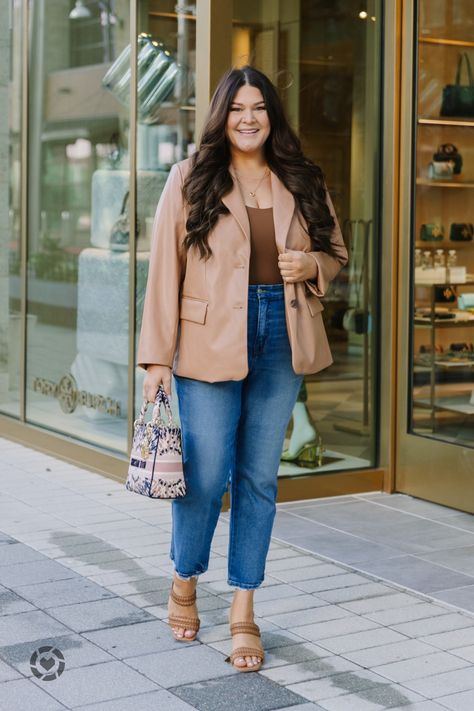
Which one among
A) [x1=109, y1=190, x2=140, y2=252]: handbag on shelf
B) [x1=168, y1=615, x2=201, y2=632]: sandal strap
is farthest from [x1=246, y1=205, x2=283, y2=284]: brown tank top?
[x1=109, y1=190, x2=140, y2=252]: handbag on shelf

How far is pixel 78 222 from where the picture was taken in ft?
25.5

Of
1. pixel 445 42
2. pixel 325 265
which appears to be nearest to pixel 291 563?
pixel 325 265

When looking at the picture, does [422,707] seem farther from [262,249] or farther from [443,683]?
[262,249]

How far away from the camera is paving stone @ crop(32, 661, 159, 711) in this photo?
3.82 metres

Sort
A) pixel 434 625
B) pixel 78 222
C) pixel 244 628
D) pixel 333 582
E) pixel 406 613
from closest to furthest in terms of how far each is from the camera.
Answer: pixel 244 628 → pixel 434 625 → pixel 406 613 → pixel 333 582 → pixel 78 222

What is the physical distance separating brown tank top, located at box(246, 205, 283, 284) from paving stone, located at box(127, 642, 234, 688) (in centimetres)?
125

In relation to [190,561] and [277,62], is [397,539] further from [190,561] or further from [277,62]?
[277,62]

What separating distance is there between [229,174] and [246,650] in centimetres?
157

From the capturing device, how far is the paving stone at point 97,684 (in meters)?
3.82

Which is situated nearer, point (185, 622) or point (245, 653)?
point (245, 653)

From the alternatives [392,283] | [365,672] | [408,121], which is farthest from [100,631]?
[408,121]

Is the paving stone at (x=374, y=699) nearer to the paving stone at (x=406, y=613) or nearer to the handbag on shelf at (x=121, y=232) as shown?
Result: the paving stone at (x=406, y=613)

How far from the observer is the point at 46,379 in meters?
8.20

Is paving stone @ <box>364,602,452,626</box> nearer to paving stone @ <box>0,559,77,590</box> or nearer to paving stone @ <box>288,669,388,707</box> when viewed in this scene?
paving stone @ <box>288,669,388,707</box>
